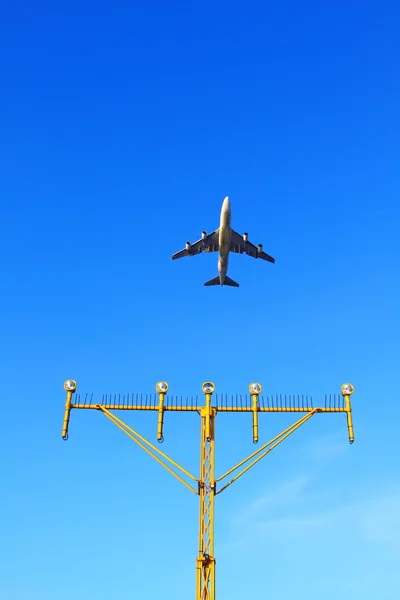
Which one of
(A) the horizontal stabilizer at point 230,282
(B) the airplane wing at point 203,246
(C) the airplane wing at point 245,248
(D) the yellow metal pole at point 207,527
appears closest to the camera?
(D) the yellow metal pole at point 207,527

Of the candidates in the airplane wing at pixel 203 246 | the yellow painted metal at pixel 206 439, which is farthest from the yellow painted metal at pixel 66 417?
the airplane wing at pixel 203 246

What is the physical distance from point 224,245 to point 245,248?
23.2ft

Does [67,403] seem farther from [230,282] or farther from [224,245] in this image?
[230,282]

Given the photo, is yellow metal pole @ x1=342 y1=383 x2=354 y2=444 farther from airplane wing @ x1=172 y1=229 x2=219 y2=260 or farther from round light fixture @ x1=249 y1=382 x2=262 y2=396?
airplane wing @ x1=172 y1=229 x2=219 y2=260

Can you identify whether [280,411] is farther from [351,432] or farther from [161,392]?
[161,392]

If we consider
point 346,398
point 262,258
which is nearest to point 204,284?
point 262,258

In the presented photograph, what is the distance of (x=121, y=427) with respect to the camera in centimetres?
3019

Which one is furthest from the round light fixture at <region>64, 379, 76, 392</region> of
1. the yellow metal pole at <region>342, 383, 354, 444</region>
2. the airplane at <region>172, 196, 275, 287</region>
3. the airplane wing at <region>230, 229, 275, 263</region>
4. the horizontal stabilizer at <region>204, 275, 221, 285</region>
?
the horizontal stabilizer at <region>204, 275, 221, 285</region>

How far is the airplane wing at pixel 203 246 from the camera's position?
74.2m

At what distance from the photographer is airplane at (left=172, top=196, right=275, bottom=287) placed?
69500 millimetres

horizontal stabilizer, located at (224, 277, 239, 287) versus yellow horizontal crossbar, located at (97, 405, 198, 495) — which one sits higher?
horizontal stabilizer, located at (224, 277, 239, 287)

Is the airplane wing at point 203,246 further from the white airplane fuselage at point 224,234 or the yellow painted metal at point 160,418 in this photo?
the yellow painted metal at point 160,418

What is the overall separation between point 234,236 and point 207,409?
47.4m

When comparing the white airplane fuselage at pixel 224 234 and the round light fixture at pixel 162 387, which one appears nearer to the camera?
the round light fixture at pixel 162 387
